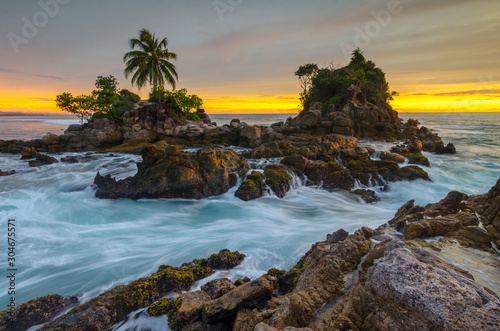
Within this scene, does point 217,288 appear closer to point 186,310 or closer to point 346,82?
point 186,310

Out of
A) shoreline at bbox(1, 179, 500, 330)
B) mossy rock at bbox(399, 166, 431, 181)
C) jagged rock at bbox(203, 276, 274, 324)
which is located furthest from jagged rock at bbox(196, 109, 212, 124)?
jagged rock at bbox(203, 276, 274, 324)

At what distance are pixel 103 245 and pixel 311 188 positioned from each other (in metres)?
9.74

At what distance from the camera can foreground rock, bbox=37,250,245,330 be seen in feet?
12.1

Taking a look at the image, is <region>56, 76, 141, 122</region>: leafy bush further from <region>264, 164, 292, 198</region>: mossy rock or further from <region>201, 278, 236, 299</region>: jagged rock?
<region>201, 278, 236, 299</region>: jagged rock

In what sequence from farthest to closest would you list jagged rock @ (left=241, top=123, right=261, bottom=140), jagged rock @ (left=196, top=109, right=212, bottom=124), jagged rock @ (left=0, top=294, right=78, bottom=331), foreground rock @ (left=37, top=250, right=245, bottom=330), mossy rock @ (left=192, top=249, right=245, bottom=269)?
jagged rock @ (left=196, top=109, right=212, bottom=124) < jagged rock @ (left=241, top=123, right=261, bottom=140) < mossy rock @ (left=192, top=249, right=245, bottom=269) < jagged rock @ (left=0, top=294, right=78, bottom=331) < foreground rock @ (left=37, top=250, right=245, bottom=330)

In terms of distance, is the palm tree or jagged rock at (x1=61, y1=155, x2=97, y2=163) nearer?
jagged rock at (x1=61, y1=155, x2=97, y2=163)

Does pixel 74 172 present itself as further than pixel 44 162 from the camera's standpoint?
No

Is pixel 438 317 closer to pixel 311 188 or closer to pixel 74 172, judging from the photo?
pixel 311 188

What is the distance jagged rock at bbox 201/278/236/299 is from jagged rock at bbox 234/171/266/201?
661 cm

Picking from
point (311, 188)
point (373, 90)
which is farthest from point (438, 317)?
point (373, 90)

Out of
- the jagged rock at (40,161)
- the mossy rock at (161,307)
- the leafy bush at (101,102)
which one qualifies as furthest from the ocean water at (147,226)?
the leafy bush at (101,102)

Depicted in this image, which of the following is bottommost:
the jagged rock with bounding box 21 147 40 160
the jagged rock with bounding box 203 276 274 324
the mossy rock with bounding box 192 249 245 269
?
the mossy rock with bounding box 192 249 245 269

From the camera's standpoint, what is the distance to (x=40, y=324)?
3.97 meters

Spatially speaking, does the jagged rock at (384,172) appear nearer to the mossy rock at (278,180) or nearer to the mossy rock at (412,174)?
the mossy rock at (412,174)
